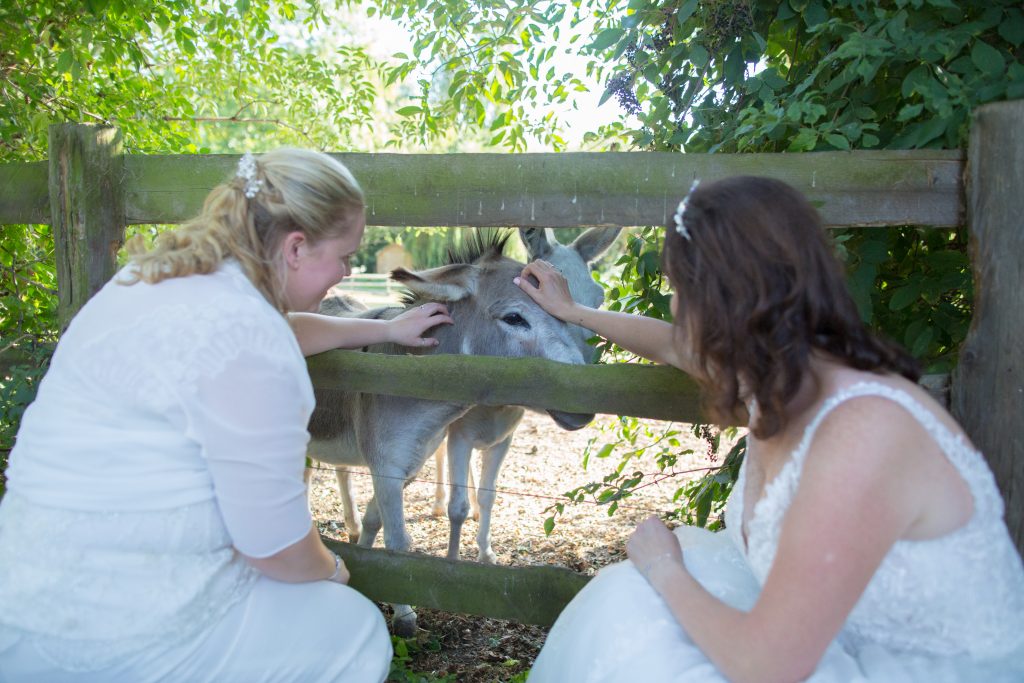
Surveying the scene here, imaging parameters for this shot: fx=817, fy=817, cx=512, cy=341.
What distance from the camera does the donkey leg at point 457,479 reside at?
187 inches

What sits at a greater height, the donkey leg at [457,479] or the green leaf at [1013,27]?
the green leaf at [1013,27]

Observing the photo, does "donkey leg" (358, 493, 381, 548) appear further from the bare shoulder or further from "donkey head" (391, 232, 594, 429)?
the bare shoulder

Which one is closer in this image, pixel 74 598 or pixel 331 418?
pixel 74 598

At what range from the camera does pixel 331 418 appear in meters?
4.68

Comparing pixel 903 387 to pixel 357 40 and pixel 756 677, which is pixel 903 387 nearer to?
pixel 756 677

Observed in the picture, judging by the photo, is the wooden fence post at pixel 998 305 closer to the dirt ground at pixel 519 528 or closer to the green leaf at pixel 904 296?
the green leaf at pixel 904 296

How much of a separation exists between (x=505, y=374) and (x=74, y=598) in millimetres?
1304

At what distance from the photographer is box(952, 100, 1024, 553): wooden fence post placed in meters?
2.18

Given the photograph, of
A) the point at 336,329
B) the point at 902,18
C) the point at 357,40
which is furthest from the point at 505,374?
the point at 357,40

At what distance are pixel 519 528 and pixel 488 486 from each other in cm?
95

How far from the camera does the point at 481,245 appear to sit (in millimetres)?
4258

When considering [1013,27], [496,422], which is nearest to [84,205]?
[496,422]

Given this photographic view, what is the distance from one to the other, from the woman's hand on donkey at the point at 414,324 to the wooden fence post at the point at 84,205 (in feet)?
3.27

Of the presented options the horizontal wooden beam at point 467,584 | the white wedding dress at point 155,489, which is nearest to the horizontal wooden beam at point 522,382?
the horizontal wooden beam at point 467,584
